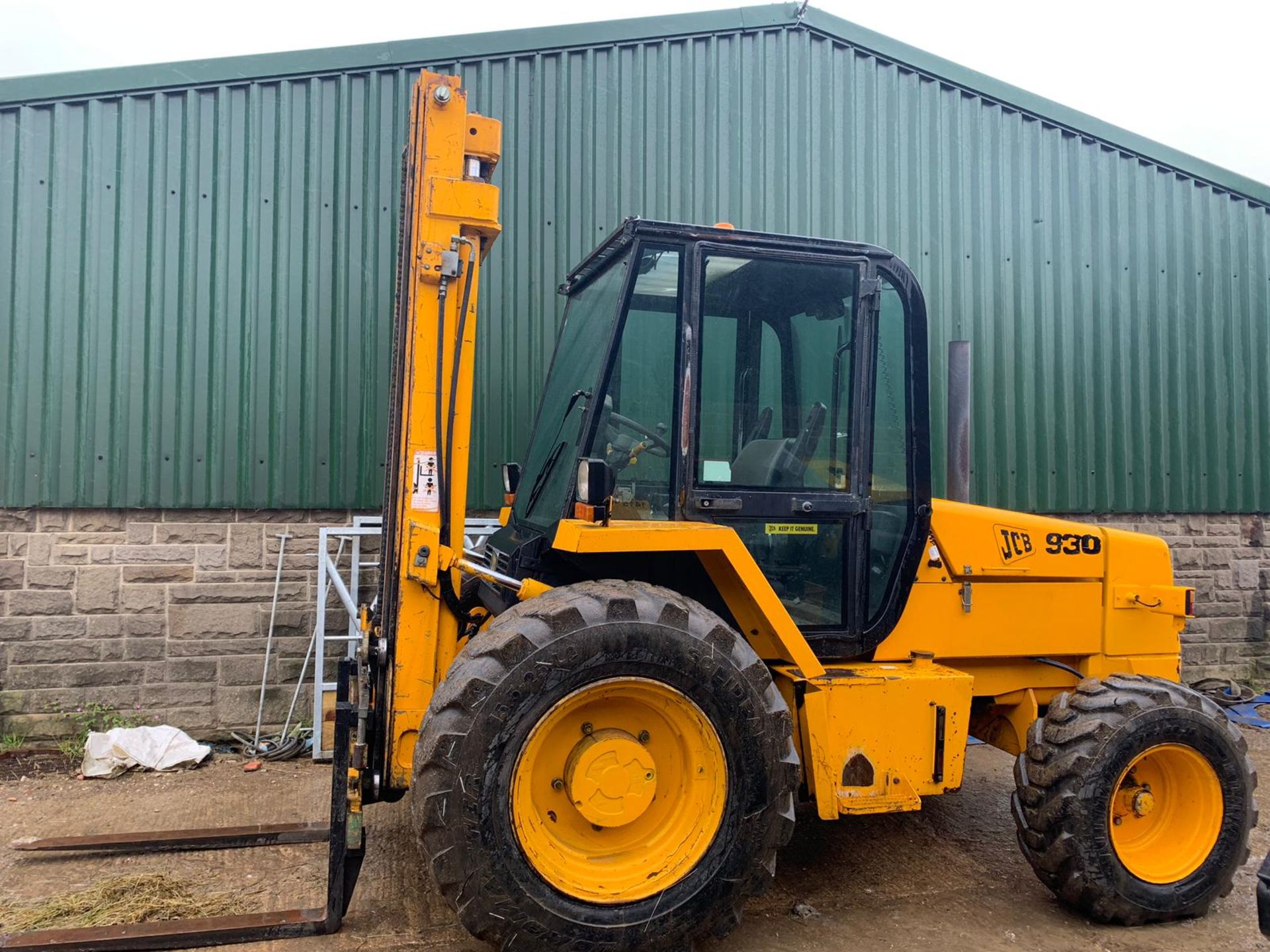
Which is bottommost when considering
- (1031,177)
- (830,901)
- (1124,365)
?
(830,901)

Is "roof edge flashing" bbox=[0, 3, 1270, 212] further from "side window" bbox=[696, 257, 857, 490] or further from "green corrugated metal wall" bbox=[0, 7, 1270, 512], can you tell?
"side window" bbox=[696, 257, 857, 490]

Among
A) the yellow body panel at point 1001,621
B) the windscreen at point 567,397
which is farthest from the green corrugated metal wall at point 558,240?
the yellow body panel at point 1001,621

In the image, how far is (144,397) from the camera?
6582 mm

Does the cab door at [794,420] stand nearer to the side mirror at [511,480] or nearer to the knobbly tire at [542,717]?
the knobbly tire at [542,717]

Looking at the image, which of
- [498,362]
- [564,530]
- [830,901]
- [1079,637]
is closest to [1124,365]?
[1079,637]

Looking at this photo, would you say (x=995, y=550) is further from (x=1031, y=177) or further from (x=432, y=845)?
(x=1031, y=177)

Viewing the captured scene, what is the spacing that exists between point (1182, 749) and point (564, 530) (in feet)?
10.1

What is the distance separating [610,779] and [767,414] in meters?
1.72

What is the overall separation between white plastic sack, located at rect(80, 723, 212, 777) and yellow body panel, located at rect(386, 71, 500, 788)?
3.28 metres

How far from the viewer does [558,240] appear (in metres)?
7.34

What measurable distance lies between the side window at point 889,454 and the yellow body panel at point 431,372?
6.22ft

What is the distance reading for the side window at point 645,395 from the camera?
12.7 ft

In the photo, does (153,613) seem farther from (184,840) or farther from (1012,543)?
(1012,543)

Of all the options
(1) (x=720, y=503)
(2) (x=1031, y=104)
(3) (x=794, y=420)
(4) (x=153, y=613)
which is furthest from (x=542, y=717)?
(2) (x=1031, y=104)
